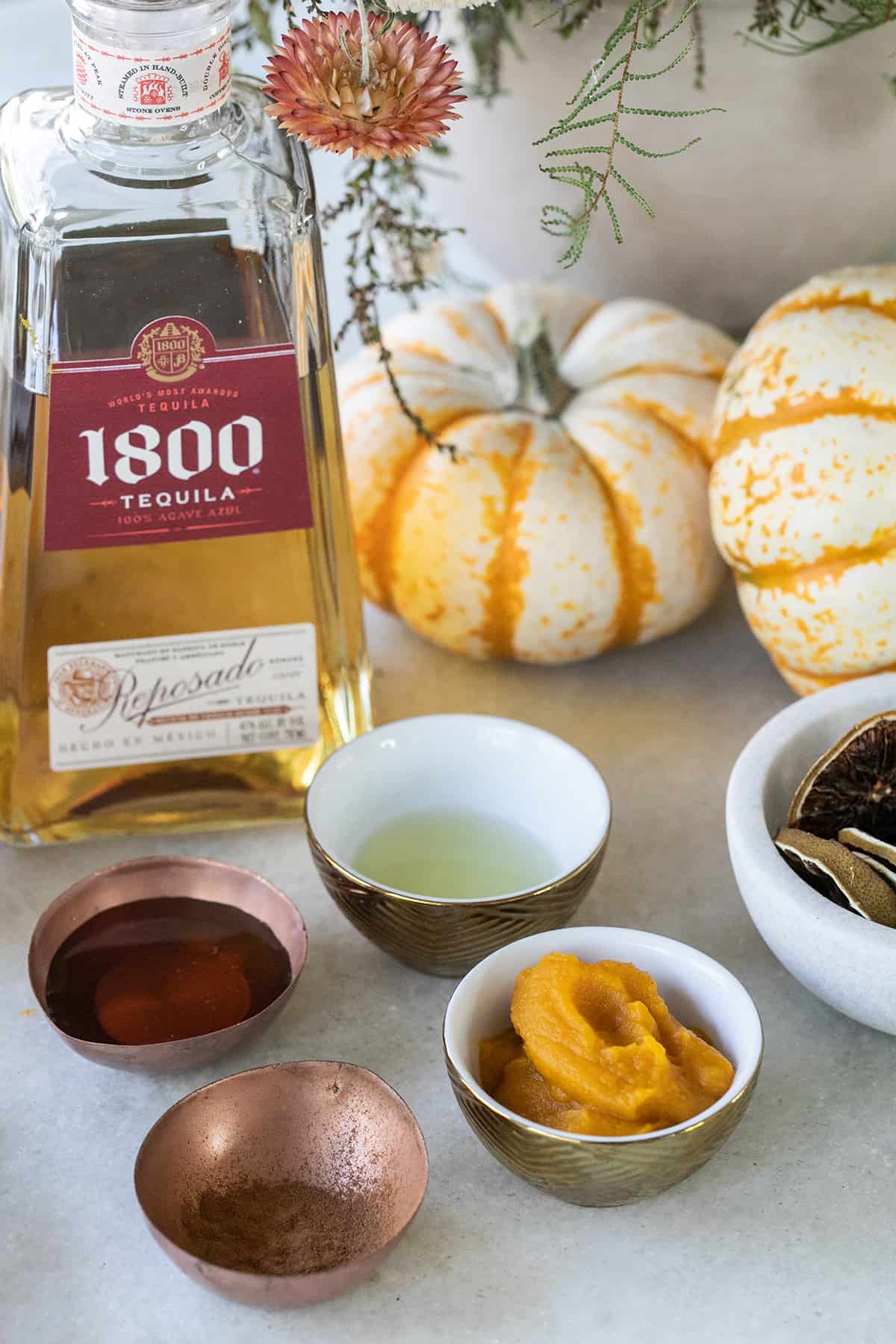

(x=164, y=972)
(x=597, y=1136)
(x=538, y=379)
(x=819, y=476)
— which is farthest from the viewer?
(x=538, y=379)

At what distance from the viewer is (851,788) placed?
605mm

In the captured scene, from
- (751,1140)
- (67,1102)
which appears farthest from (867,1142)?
(67,1102)

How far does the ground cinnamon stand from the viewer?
0.49 meters

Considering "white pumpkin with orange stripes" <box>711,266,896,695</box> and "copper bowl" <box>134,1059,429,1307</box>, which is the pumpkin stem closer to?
"white pumpkin with orange stripes" <box>711,266,896,695</box>

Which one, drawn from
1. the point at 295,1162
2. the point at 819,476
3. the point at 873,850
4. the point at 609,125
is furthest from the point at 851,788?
the point at 609,125

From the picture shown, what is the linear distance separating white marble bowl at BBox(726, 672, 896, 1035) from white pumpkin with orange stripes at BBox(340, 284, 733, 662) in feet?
0.52

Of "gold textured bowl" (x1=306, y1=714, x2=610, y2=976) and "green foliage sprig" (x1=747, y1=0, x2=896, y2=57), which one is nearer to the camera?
"gold textured bowl" (x1=306, y1=714, x2=610, y2=976)

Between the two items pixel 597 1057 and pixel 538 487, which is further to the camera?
pixel 538 487

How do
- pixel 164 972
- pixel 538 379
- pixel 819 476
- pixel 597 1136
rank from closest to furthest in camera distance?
1. pixel 597 1136
2. pixel 164 972
3. pixel 819 476
4. pixel 538 379

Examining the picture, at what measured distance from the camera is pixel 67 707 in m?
0.67

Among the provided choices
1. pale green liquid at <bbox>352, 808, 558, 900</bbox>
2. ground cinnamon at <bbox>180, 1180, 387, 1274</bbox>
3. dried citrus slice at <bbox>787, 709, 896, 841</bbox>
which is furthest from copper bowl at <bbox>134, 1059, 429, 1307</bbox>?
dried citrus slice at <bbox>787, 709, 896, 841</bbox>

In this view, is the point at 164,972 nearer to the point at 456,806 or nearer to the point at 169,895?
the point at 169,895

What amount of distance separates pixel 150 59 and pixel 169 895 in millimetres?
334

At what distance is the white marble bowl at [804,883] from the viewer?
54 centimetres
